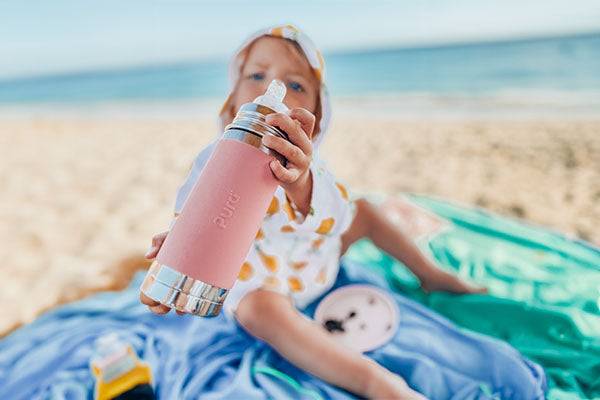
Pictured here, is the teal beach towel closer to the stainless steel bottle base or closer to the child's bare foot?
the child's bare foot

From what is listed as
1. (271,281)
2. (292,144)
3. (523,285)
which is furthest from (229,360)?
(523,285)

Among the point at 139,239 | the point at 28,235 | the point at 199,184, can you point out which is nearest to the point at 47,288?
the point at 139,239

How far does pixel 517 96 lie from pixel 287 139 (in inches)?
245

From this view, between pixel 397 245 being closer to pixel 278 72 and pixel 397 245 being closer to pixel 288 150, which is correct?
pixel 278 72

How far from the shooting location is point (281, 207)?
0.98 m

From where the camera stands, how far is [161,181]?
9.60 feet

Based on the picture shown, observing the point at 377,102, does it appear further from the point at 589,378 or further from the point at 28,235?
the point at 589,378

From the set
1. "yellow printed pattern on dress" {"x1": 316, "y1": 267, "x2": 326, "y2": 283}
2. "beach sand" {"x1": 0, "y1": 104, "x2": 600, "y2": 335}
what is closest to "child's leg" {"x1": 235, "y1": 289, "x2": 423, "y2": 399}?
"yellow printed pattern on dress" {"x1": 316, "y1": 267, "x2": 326, "y2": 283}

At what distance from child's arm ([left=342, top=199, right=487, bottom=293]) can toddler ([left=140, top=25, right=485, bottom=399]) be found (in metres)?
0.20

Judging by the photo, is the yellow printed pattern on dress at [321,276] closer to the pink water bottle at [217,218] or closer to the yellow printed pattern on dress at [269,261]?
the yellow printed pattern on dress at [269,261]

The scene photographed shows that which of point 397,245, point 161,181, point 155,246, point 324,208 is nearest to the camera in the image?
point 155,246

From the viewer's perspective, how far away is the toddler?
0.93 m

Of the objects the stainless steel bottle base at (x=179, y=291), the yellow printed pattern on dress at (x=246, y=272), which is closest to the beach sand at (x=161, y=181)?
the yellow printed pattern on dress at (x=246, y=272)

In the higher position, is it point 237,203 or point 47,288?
point 237,203
